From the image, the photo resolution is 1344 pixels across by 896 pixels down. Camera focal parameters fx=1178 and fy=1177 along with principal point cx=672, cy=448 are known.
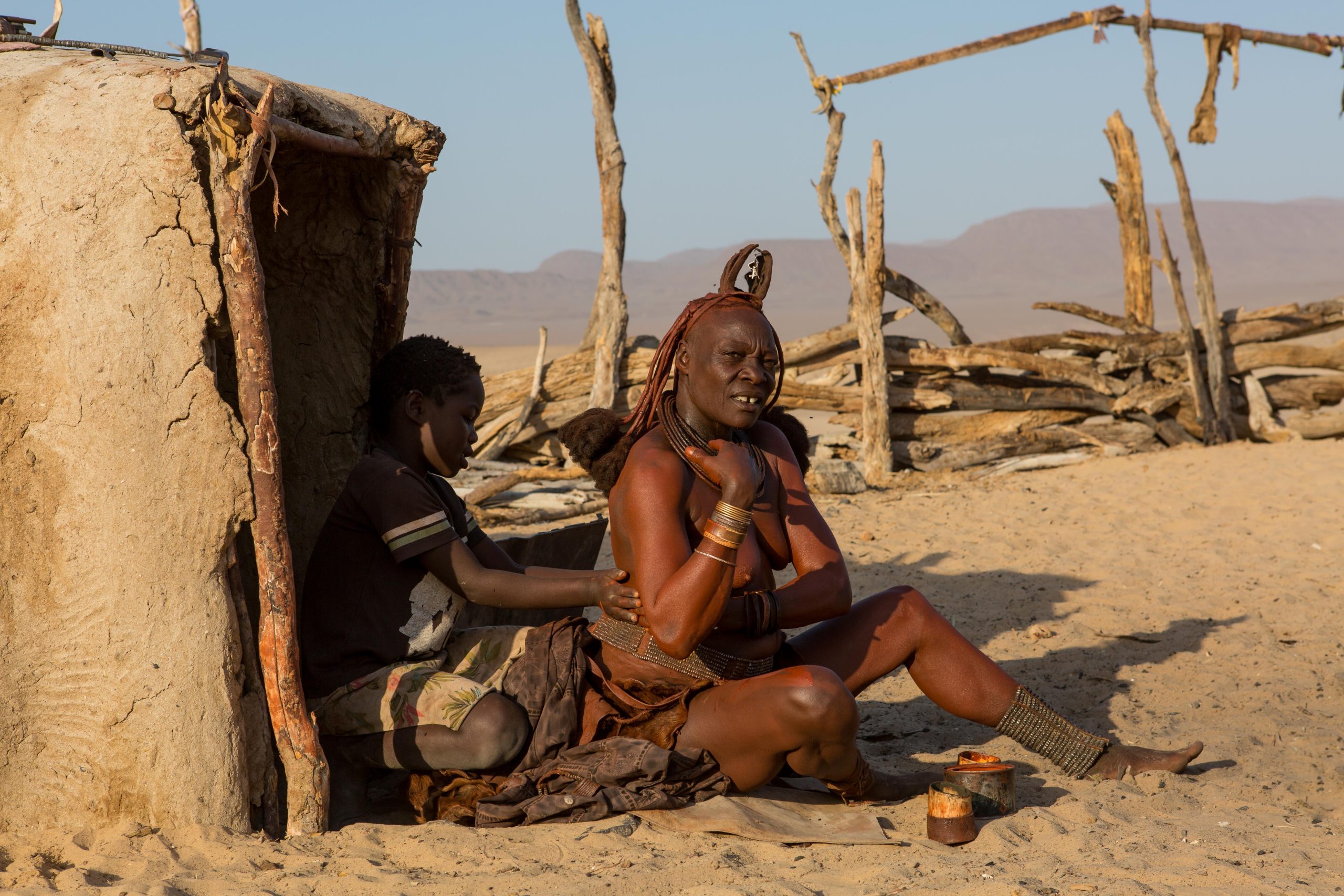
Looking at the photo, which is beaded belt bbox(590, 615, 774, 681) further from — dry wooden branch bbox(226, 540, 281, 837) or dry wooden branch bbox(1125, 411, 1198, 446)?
dry wooden branch bbox(1125, 411, 1198, 446)

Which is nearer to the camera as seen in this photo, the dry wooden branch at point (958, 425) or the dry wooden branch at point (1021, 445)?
the dry wooden branch at point (1021, 445)

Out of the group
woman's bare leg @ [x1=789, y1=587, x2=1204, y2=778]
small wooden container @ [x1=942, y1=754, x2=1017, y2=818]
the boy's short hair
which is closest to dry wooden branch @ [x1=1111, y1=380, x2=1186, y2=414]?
woman's bare leg @ [x1=789, y1=587, x2=1204, y2=778]

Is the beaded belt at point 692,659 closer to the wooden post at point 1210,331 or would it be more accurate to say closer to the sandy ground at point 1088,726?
the sandy ground at point 1088,726

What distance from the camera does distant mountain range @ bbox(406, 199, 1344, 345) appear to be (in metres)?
75.2

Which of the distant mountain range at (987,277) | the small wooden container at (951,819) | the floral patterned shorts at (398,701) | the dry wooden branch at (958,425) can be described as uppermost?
the distant mountain range at (987,277)

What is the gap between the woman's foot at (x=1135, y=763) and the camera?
386 cm

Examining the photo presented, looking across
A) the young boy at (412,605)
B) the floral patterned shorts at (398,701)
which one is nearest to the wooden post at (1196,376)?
the young boy at (412,605)

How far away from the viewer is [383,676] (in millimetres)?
3570

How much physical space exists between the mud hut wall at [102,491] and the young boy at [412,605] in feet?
1.66

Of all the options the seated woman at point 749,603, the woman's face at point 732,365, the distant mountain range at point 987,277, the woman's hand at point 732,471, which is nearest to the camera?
the woman's hand at point 732,471


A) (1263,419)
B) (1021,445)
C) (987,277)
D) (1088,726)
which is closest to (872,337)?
(1021,445)

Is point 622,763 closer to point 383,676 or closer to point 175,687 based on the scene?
point 383,676

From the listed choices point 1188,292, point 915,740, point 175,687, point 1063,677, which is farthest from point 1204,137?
point 1188,292

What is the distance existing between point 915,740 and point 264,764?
8.20ft
